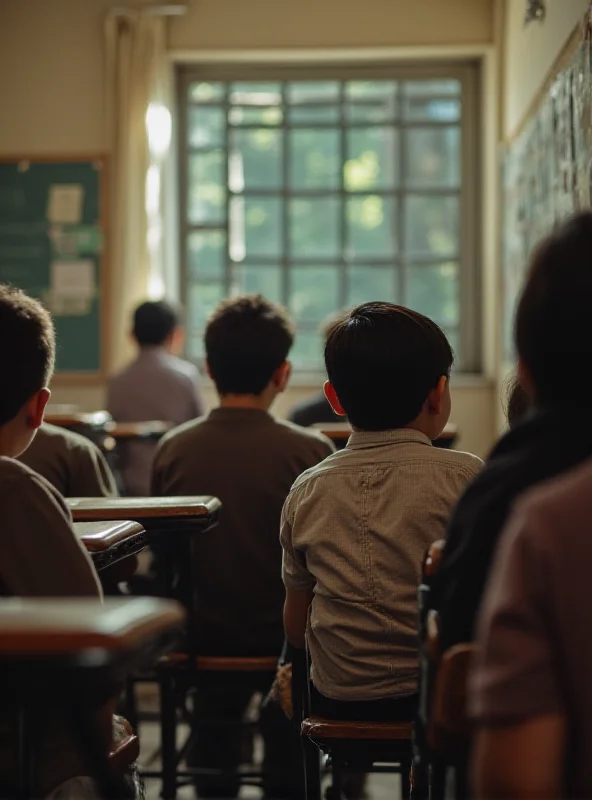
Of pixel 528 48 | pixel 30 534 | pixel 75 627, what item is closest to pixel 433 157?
pixel 528 48

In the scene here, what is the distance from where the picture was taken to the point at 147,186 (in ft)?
19.0

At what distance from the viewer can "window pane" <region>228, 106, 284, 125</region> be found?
618 cm

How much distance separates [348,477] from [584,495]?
85 centimetres

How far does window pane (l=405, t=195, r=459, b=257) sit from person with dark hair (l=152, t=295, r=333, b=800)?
3.67 metres

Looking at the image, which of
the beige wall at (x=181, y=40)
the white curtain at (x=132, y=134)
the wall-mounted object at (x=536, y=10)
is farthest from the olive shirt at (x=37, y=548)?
the beige wall at (x=181, y=40)

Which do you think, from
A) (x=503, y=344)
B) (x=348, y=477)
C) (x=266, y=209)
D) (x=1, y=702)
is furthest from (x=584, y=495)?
(x=266, y=209)

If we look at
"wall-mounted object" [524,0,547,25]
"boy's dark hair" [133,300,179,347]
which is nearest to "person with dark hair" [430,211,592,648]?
"wall-mounted object" [524,0,547,25]

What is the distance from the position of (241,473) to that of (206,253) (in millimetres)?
3956

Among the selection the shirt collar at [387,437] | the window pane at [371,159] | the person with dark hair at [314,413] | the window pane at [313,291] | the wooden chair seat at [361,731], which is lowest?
the wooden chair seat at [361,731]

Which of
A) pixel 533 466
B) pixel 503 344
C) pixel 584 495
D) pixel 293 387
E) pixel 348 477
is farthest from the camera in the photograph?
pixel 293 387

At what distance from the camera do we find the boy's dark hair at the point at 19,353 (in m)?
1.46

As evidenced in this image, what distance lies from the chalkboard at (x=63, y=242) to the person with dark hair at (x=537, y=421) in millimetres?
4961

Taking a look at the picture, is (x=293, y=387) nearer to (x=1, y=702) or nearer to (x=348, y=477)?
(x=348, y=477)

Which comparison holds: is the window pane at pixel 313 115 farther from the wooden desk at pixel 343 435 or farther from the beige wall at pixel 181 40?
the wooden desk at pixel 343 435
